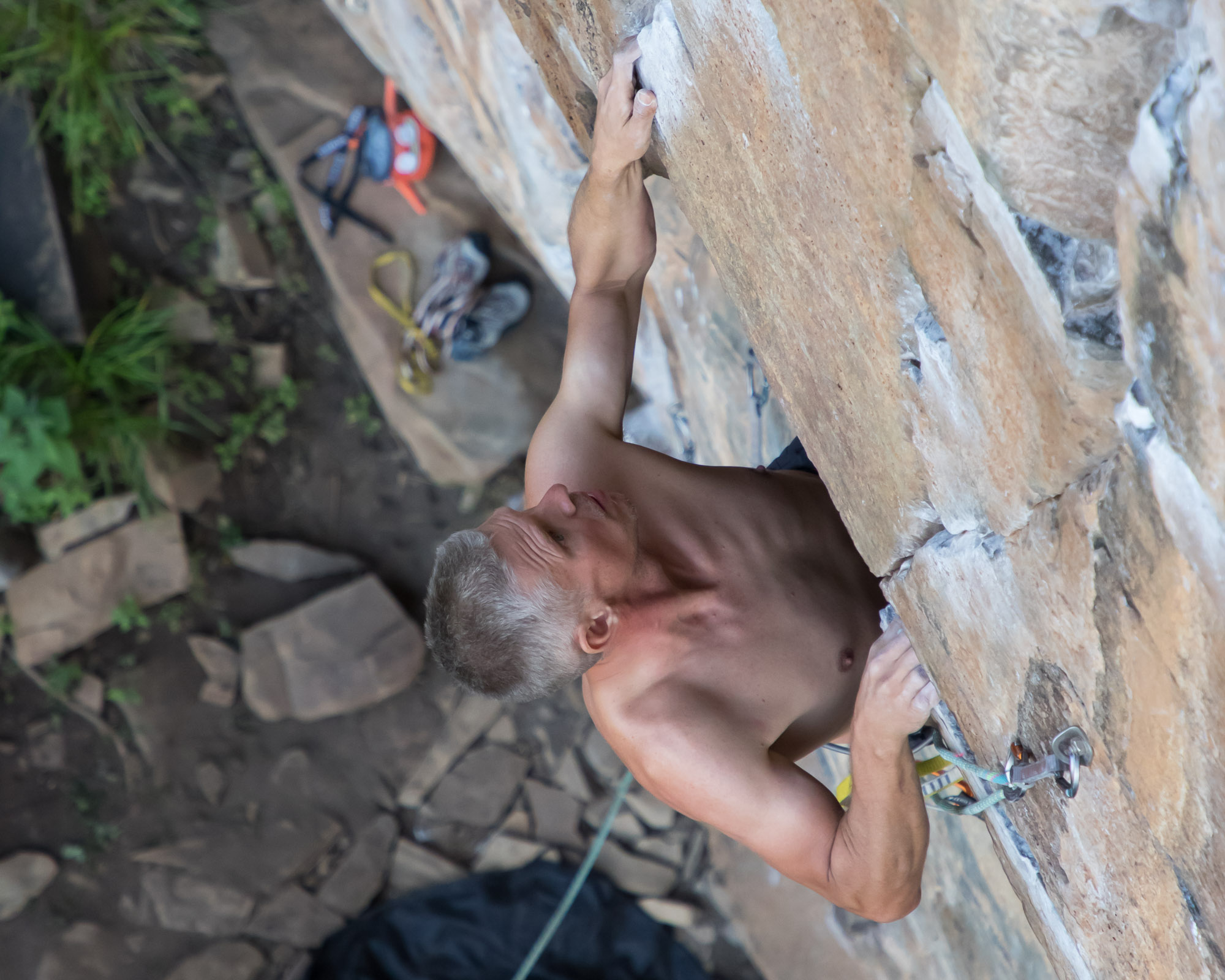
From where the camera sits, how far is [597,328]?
188 cm

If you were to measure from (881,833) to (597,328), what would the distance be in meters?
1.12

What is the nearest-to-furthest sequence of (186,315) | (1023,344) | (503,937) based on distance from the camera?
(1023,344) → (503,937) → (186,315)

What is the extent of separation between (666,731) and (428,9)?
96.0 inches

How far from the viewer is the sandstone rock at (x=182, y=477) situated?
405 cm

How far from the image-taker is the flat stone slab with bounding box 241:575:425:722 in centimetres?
401

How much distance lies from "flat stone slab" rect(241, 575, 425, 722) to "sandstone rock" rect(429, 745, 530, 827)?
0.50 metres

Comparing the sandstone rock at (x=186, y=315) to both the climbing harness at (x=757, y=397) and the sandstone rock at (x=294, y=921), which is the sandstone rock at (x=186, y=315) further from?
the climbing harness at (x=757, y=397)

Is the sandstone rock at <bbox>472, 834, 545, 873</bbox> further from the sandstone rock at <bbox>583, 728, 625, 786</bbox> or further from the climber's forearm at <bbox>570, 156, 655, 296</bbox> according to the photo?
the climber's forearm at <bbox>570, 156, 655, 296</bbox>

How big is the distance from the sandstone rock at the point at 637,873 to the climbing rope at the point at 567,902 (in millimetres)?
64

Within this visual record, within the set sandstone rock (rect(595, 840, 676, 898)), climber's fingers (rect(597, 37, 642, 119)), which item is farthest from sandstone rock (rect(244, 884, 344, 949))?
climber's fingers (rect(597, 37, 642, 119))

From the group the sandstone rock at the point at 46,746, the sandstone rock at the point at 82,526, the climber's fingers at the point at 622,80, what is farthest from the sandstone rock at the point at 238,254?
the climber's fingers at the point at 622,80

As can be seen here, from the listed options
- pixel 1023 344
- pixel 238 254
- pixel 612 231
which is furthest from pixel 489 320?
pixel 1023 344

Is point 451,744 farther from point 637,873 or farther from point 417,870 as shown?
point 637,873

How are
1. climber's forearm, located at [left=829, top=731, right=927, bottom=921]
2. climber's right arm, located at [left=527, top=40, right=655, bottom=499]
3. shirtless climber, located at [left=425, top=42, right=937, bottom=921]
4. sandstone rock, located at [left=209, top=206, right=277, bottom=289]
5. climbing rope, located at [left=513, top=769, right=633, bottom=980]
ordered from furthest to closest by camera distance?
sandstone rock, located at [left=209, top=206, right=277, bottom=289]
climbing rope, located at [left=513, top=769, right=633, bottom=980]
climber's right arm, located at [left=527, top=40, right=655, bottom=499]
shirtless climber, located at [left=425, top=42, right=937, bottom=921]
climber's forearm, located at [left=829, top=731, right=927, bottom=921]
